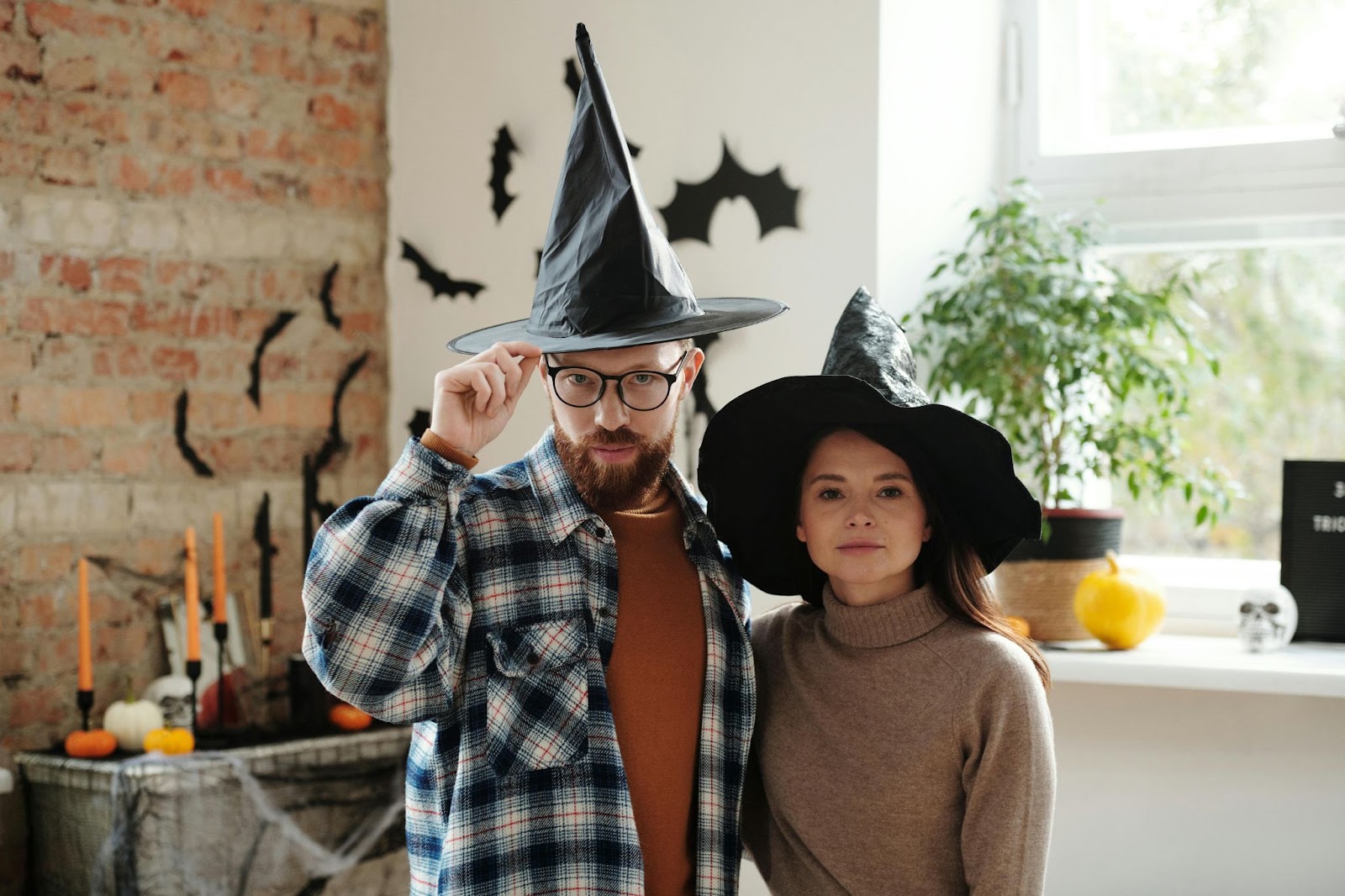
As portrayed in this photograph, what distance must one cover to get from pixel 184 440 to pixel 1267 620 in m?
2.09

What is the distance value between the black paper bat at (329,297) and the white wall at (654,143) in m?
0.13

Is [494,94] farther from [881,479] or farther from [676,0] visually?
[881,479]

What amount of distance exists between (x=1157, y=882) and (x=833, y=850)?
3.96 feet

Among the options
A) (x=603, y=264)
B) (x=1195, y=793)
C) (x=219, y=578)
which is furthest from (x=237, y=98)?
(x=1195, y=793)

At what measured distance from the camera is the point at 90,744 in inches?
90.0

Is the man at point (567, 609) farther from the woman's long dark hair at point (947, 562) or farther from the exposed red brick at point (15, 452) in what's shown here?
the exposed red brick at point (15, 452)

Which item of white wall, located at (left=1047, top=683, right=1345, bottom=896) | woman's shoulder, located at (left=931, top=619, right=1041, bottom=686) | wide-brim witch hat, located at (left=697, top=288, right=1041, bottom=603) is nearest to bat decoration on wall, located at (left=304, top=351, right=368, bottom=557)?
wide-brim witch hat, located at (left=697, top=288, right=1041, bottom=603)

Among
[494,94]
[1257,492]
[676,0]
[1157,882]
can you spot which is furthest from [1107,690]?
[494,94]

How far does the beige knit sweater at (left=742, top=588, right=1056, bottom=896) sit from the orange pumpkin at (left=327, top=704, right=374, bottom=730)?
3.82 ft

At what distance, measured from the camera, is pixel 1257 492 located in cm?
256

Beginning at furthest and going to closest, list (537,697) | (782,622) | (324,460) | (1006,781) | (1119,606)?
(324,460) → (1119,606) → (782,622) → (537,697) → (1006,781)

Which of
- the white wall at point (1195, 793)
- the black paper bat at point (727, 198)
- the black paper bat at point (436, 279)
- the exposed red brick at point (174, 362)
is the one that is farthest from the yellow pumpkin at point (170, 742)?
the white wall at point (1195, 793)

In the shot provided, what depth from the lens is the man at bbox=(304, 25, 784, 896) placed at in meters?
1.36

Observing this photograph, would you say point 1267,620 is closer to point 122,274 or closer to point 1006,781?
point 1006,781
